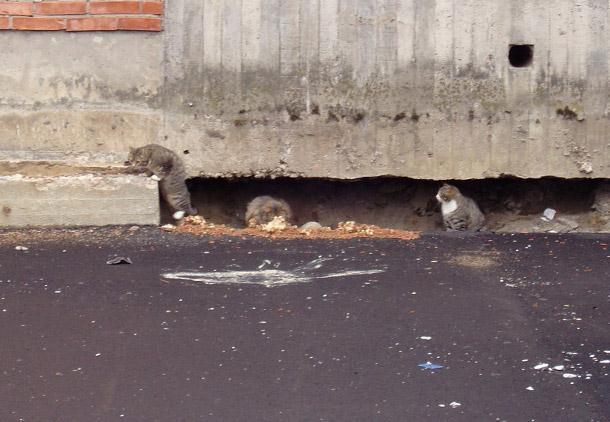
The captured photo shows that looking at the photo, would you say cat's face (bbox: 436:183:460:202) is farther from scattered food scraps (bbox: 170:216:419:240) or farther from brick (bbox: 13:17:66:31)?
brick (bbox: 13:17:66:31)

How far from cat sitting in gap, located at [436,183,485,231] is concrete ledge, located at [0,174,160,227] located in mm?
2594

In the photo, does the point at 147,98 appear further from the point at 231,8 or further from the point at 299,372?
the point at 299,372

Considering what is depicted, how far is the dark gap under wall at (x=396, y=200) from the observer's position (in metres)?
9.41

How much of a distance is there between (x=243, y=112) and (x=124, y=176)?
1.17 m

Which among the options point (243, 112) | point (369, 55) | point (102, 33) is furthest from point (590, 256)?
point (102, 33)

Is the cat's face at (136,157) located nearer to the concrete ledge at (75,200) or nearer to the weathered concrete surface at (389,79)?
the concrete ledge at (75,200)

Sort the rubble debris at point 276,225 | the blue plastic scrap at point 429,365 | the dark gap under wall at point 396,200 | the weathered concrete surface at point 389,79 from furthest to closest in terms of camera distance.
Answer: the dark gap under wall at point 396,200 → the weathered concrete surface at point 389,79 → the rubble debris at point 276,225 → the blue plastic scrap at point 429,365

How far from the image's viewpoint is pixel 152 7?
8.58 metres

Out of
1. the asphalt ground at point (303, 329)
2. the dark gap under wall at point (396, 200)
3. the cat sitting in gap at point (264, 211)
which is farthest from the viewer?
the dark gap under wall at point (396, 200)

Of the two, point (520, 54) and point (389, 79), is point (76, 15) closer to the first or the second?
point (389, 79)

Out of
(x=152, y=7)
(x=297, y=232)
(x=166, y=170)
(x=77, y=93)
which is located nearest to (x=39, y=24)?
(x=77, y=93)

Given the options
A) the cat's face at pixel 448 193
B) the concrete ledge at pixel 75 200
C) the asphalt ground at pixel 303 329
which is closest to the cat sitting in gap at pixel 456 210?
the cat's face at pixel 448 193

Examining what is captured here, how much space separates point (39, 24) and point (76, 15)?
1.08ft

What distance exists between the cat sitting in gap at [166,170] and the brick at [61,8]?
4.15 feet
